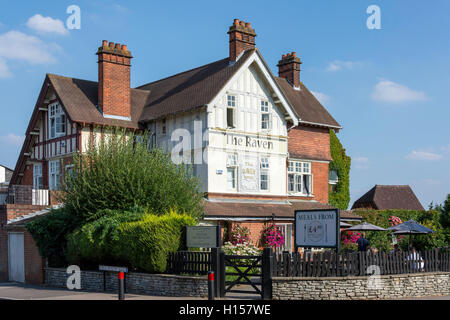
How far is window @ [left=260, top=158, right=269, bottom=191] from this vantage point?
1188 inches

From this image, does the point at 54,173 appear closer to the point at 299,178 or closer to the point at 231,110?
the point at 231,110

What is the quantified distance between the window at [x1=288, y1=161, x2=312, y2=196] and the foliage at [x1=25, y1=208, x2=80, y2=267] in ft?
44.4

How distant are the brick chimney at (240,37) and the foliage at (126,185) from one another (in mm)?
9521

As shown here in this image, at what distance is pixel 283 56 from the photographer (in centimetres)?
3750

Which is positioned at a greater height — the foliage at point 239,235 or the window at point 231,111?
the window at point 231,111

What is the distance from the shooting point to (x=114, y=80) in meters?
30.8

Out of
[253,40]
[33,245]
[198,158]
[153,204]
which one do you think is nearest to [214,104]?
[198,158]

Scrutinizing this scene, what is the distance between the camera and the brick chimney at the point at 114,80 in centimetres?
3036

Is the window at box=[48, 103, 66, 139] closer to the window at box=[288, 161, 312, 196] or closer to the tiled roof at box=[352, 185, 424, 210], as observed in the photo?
the window at box=[288, 161, 312, 196]

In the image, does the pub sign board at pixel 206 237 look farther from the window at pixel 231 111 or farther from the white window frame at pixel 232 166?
the window at pixel 231 111

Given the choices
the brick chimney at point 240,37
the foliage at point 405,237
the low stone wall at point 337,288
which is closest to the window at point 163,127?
the brick chimney at point 240,37

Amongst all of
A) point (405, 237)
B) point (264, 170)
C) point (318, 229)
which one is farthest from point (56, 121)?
point (405, 237)

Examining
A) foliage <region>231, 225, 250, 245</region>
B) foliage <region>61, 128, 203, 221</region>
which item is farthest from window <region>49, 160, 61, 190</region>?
foliage <region>231, 225, 250, 245</region>

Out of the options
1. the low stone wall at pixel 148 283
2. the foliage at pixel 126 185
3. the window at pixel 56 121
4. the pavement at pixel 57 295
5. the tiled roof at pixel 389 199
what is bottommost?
the pavement at pixel 57 295
